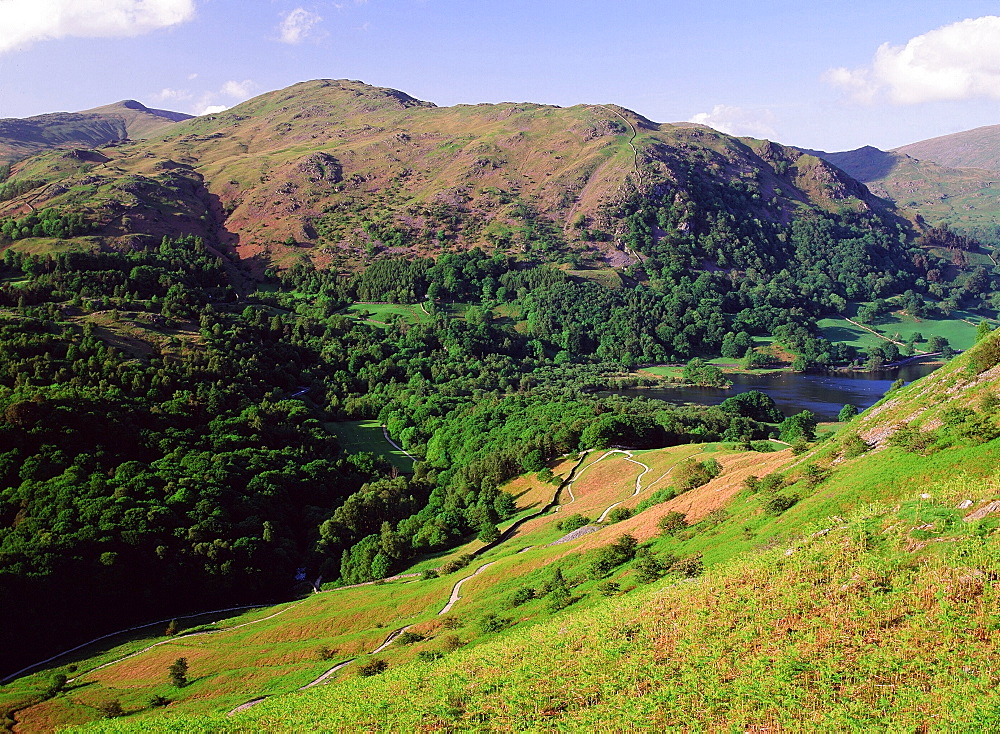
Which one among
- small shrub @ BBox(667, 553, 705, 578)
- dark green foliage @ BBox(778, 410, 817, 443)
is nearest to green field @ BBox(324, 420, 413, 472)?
dark green foliage @ BBox(778, 410, 817, 443)

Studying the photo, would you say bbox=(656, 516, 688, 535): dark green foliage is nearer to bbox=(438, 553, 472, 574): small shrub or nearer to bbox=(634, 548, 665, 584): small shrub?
bbox=(634, 548, 665, 584): small shrub

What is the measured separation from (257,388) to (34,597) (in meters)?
71.3

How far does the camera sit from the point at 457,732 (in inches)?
1053

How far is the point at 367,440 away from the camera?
124 metres

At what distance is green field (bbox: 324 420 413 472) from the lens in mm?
114500

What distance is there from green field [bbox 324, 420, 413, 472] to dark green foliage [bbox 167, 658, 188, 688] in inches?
2488

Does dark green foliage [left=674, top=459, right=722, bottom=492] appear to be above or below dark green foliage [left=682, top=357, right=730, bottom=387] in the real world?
above

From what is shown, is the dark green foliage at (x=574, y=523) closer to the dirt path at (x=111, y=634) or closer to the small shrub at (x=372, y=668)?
the small shrub at (x=372, y=668)

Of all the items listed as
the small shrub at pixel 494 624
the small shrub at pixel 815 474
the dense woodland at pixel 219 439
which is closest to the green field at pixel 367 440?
the dense woodland at pixel 219 439

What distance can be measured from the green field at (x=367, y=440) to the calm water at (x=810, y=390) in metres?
66.7

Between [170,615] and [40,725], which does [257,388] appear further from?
[40,725]

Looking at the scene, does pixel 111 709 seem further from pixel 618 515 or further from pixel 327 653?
pixel 618 515

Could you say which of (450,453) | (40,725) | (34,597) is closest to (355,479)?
(450,453)

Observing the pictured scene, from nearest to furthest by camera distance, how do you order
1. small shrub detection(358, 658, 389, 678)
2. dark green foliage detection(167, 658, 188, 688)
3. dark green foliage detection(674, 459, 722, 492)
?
small shrub detection(358, 658, 389, 678)
dark green foliage detection(167, 658, 188, 688)
dark green foliage detection(674, 459, 722, 492)
